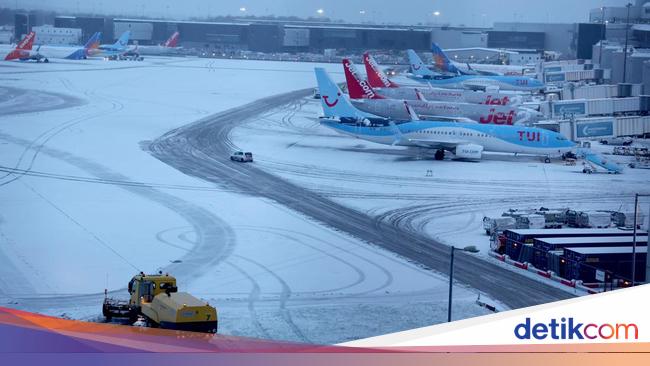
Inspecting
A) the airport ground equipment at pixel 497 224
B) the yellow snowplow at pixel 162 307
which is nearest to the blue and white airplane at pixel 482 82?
the airport ground equipment at pixel 497 224

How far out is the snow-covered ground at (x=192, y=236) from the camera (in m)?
5.34

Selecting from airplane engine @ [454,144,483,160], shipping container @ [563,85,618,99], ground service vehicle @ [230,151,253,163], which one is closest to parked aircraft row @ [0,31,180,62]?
ground service vehicle @ [230,151,253,163]

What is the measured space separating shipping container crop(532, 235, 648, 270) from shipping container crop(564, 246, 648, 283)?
0.13 m

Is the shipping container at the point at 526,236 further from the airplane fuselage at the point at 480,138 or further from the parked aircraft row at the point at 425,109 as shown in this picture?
the parked aircraft row at the point at 425,109

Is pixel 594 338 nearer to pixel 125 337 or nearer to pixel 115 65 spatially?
pixel 125 337

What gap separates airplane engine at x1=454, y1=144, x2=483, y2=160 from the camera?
51.6ft

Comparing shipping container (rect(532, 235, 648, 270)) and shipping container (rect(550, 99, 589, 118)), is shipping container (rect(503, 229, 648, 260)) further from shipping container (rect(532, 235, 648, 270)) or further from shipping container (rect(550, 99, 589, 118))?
shipping container (rect(550, 99, 589, 118))

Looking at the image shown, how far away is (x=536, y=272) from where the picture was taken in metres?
7.01

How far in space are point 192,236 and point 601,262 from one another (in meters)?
3.44

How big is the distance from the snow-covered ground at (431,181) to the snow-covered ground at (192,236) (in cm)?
9

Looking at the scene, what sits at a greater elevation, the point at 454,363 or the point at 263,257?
the point at 454,363

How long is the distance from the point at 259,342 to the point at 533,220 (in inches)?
280

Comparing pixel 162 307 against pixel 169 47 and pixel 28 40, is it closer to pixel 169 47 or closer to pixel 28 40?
pixel 28 40

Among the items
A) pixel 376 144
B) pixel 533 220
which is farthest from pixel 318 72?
pixel 533 220
